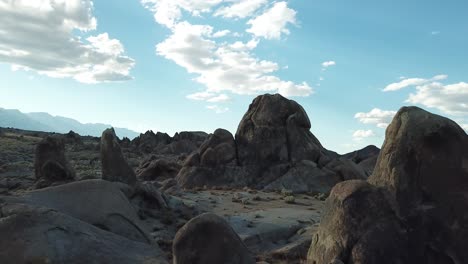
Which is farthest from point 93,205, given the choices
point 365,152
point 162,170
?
point 365,152

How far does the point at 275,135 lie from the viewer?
4069 cm

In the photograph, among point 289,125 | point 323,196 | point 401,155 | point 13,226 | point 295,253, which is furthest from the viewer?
point 289,125

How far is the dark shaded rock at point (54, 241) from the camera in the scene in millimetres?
10906

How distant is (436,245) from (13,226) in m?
10.7

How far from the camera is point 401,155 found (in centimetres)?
1352

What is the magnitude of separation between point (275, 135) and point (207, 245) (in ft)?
96.2

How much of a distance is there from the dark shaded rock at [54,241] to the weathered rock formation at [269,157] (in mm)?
25749

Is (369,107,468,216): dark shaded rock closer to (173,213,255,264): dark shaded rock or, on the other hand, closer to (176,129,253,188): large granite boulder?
(173,213,255,264): dark shaded rock

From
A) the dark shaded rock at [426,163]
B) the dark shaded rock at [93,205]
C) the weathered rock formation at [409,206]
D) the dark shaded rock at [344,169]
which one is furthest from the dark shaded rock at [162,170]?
the dark shaded rock at [426,163]

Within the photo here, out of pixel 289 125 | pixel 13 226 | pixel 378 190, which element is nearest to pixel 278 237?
pixel 378 190

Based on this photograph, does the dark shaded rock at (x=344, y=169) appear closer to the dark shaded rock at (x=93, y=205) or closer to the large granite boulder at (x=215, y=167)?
the large granite boulder at (x=215, y=167)

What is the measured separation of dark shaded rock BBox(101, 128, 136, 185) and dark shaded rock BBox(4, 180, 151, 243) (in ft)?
20.9

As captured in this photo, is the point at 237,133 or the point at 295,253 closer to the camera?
the point at 295,253

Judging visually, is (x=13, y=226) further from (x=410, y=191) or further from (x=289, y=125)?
(x=289, y=125)
